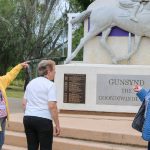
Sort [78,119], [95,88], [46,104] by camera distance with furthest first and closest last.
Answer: [95,88] → [78,119] → [46,104]

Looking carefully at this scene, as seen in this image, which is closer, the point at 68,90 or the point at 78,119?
the point at 78,119

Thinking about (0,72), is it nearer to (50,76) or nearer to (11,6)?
(11,6)

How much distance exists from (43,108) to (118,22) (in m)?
6.20

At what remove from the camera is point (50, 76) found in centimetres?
643

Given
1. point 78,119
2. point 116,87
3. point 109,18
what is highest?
point 109,18

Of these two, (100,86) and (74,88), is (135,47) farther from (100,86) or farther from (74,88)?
(74,88)

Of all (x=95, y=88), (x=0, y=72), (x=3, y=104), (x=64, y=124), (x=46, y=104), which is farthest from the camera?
(x=0, y=72)

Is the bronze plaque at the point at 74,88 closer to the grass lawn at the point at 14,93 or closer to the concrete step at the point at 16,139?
the concrete step at the point at 16,139

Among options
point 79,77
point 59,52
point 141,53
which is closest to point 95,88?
point 79,77

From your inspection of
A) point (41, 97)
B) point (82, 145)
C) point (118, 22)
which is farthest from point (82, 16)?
point (41, 97)

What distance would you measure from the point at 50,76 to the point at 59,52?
30980 millimetres

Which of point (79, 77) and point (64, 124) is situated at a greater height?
point (79, 77)

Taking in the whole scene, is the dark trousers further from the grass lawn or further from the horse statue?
→ the grass lawn

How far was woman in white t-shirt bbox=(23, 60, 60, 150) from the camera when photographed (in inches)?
248
